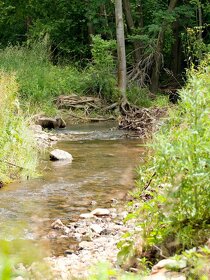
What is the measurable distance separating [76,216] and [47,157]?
3976 mm

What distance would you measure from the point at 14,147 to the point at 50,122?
21.6 ft

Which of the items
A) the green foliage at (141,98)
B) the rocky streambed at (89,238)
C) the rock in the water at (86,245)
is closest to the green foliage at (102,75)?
the green foliage at (141,98)

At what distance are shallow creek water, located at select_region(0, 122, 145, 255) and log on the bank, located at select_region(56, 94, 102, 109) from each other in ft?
18.2

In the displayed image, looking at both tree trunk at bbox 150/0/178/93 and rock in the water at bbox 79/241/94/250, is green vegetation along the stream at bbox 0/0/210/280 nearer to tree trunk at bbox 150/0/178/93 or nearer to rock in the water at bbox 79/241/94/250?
tree trunk at bbox 150/0/178/93

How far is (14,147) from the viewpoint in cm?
741

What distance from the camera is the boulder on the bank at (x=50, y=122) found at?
13.6m

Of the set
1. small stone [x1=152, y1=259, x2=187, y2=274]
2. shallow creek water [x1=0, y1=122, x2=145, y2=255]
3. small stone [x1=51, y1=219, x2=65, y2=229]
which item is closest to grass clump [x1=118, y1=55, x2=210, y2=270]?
small stone [x1=152, y1=259, x2=187, y2=274]

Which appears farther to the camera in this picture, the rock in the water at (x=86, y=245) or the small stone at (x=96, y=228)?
the small stone at (x=96, y=228)

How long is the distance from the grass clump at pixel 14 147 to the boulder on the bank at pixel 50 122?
555cm

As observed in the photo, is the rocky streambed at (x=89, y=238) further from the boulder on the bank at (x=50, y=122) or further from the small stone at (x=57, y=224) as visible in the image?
the boulder on the bank at (x=50, y=122)

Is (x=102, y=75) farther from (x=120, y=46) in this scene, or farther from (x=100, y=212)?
(x=100, y=212)

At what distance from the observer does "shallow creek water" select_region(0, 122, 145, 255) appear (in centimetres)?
532

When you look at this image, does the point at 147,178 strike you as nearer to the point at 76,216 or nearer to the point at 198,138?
the point at 76,216

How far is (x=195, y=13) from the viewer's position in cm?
2272
